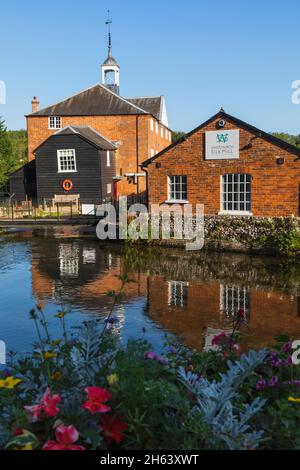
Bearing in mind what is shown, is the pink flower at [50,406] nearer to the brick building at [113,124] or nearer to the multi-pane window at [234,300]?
the multi-pane window at [234,300]

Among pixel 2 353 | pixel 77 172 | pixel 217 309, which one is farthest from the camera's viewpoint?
pixel 77 172

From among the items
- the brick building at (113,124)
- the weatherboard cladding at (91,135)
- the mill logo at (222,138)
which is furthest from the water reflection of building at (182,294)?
the brick building at (113,124)

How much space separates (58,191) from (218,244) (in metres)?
18.8

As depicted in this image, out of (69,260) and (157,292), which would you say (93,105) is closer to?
(69,260)

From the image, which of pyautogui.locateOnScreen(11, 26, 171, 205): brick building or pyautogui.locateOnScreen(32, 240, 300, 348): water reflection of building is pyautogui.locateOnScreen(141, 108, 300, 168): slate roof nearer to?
pyautogui.locateOnScreen(32, 240, 300, 348): water reflection of building

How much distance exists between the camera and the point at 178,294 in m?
11.9

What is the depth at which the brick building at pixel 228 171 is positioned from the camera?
18.3 m

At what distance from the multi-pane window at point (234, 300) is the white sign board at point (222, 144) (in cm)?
813

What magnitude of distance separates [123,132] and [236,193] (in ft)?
72.0

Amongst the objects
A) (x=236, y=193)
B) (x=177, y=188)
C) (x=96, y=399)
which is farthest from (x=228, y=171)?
(x=96, y=399)
